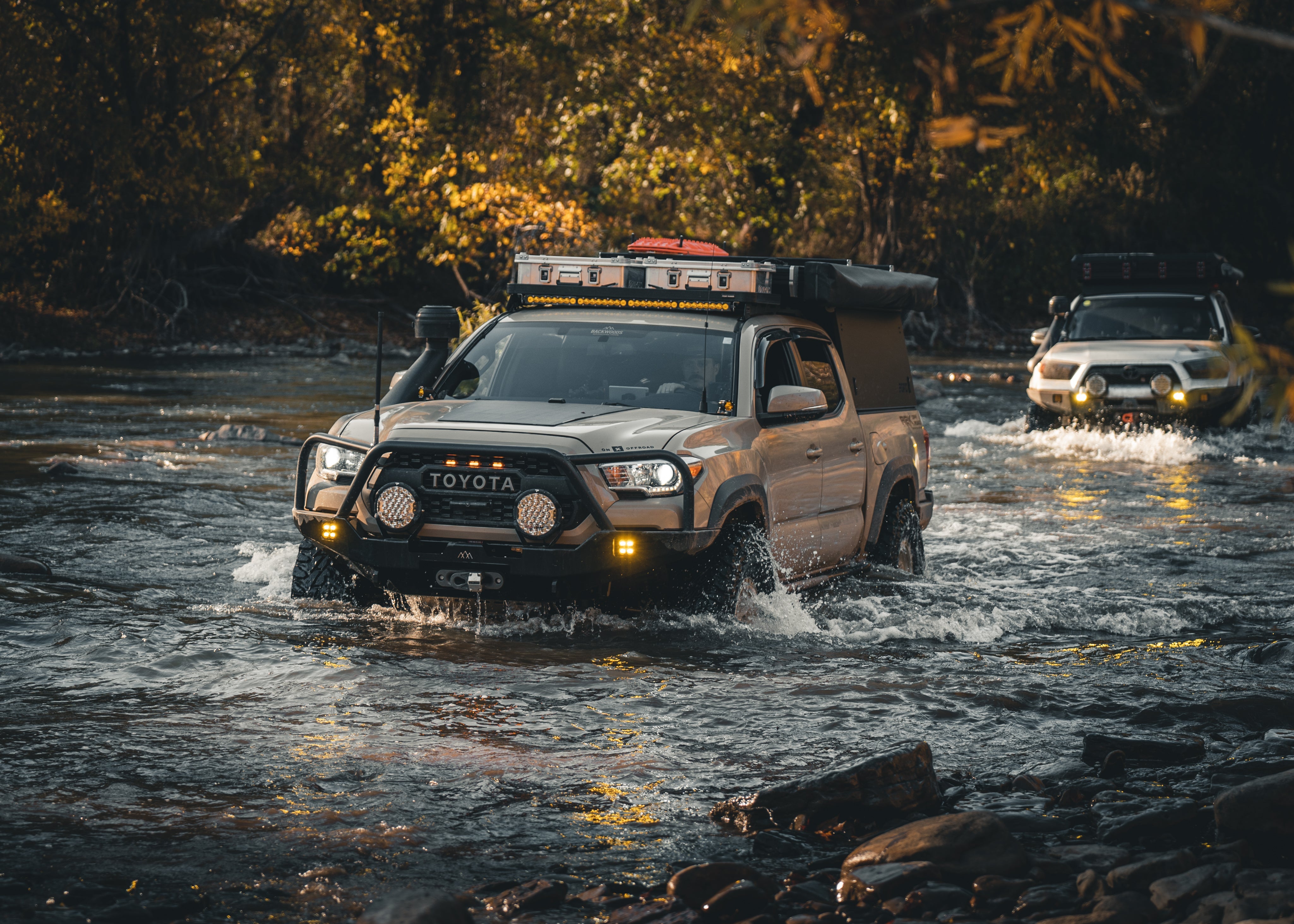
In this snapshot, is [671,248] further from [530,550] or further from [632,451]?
[530,550]

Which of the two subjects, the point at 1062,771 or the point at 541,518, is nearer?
the point at 1062,771

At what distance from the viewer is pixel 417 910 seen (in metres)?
4.57

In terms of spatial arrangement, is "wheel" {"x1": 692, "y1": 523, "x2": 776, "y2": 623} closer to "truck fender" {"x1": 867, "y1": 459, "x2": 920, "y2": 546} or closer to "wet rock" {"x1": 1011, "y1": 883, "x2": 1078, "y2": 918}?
"truck fender" {"x1": 867, "y1": 459, "x2": 920, "y2": 546}

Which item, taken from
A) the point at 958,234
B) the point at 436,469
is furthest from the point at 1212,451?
the point at 958,234

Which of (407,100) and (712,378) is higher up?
(407,100)


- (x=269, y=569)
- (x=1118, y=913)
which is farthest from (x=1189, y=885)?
(x=269, y=569)

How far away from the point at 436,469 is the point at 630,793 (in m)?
2.61

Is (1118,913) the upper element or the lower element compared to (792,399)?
lower

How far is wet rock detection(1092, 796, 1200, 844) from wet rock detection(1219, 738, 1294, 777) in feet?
1.13

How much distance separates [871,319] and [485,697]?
194 inches

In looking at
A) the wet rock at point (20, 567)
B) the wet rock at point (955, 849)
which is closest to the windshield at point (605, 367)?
the wet rock at point (20, 567)

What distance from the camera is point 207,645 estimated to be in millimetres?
8414

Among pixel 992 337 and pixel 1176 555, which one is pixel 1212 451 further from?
pixel 992 337

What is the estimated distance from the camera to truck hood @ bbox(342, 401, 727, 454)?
821 centimetres
